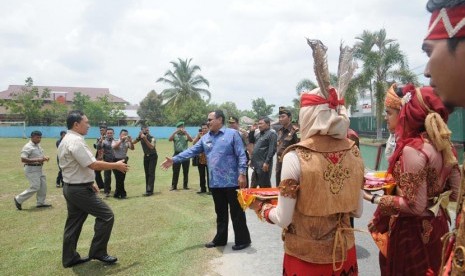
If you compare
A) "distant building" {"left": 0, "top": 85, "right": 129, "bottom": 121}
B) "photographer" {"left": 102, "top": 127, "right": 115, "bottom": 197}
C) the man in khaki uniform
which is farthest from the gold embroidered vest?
"distant building" {"left": 0, "top": 85, "right": 129, "bottom": 121}

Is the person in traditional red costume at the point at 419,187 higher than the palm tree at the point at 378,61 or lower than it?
lower

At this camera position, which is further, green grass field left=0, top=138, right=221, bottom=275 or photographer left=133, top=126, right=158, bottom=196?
photographer left=133, top=126, right=158, bottom=196

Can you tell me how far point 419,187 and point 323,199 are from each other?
2.24 feet

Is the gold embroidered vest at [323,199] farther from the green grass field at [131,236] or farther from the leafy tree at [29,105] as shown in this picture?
the leafy tree at [29,105]

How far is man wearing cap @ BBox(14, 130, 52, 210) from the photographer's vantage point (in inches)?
318

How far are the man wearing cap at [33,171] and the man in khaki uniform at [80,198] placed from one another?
4.11m

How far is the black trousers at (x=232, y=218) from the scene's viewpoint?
5191 mm

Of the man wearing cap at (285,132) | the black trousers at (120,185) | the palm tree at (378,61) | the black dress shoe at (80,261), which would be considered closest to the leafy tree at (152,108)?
the palm tree at (378,61)

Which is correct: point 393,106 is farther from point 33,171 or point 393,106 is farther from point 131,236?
point 33,171

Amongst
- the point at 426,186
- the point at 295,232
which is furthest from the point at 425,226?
the point at 295,232

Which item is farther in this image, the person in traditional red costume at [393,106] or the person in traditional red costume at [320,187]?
the person in traditional red costume at [393,106]

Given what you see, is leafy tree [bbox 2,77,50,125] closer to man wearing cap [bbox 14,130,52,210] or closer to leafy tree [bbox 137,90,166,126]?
leafy tree [bbox 137,90,166,126]

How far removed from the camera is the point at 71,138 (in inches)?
183

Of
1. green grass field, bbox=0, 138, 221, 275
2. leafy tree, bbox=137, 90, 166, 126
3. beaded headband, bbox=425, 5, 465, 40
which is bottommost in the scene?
green grass field, bbox=0, 138, 221, 275
